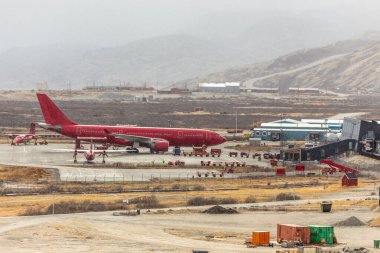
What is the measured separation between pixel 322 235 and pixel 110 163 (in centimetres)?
5972

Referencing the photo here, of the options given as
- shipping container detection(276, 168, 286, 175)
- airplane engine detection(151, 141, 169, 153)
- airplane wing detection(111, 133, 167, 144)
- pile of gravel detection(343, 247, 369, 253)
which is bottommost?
shipping container detection(276, 168, 286, 175)

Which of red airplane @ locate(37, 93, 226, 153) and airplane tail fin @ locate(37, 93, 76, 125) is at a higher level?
airplane tail fin @ locate(37, 93, 76, 125)

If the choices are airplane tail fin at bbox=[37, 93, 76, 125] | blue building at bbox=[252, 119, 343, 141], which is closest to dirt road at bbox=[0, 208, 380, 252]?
airplane tail fin at bbox=[37, 93, 76, 125]

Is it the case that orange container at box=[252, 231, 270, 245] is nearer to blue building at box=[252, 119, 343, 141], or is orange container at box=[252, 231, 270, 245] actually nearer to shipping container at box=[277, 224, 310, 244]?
shipping container at box=[277, 224, 310, 244]

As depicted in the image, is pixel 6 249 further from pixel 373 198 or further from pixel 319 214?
pixel 373 198

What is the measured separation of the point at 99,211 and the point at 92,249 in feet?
63.6

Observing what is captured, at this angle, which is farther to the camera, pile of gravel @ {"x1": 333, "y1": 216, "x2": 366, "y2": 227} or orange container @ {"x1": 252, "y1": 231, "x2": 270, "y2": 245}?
pile of gravel @ {"x1": 333, "y1": 216, "x2": 366, "y2": 227}

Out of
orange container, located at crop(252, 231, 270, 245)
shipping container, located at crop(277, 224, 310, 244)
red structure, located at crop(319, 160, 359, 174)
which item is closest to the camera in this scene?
orange container, located at crop(252, 231, 270, 245)

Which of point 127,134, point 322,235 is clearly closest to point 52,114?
point 127,134

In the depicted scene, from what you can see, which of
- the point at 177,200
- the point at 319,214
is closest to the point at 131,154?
the point at 177,200

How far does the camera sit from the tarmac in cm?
11631

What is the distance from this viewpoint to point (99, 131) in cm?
14762

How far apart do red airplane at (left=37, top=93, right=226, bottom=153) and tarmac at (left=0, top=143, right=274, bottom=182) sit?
6.18ft

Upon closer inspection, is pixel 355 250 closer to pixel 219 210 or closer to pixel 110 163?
pixel 219 210
